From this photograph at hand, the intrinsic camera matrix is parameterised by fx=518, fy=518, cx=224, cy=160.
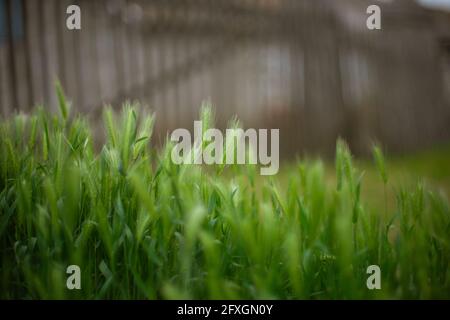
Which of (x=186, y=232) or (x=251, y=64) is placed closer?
(x=186, y=232)

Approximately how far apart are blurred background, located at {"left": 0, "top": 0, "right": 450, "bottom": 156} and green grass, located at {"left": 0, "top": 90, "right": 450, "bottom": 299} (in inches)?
77.2

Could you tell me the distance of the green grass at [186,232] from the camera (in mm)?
1010

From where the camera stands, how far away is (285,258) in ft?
3.64

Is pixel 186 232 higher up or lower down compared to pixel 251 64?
lower down

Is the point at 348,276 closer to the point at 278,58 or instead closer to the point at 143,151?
the point at 143,151

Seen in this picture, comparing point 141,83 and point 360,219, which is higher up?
point 141,83

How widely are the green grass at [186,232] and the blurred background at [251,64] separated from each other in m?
1.96

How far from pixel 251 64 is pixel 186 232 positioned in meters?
4.28

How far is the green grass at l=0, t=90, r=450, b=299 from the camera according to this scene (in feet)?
3.31

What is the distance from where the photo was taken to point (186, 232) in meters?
0.98

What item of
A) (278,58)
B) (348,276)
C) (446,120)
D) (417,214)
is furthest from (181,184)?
(446,120)

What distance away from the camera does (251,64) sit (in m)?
5.11

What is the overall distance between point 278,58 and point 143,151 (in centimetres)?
422

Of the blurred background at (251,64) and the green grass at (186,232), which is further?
the blurred background at (251,64)
